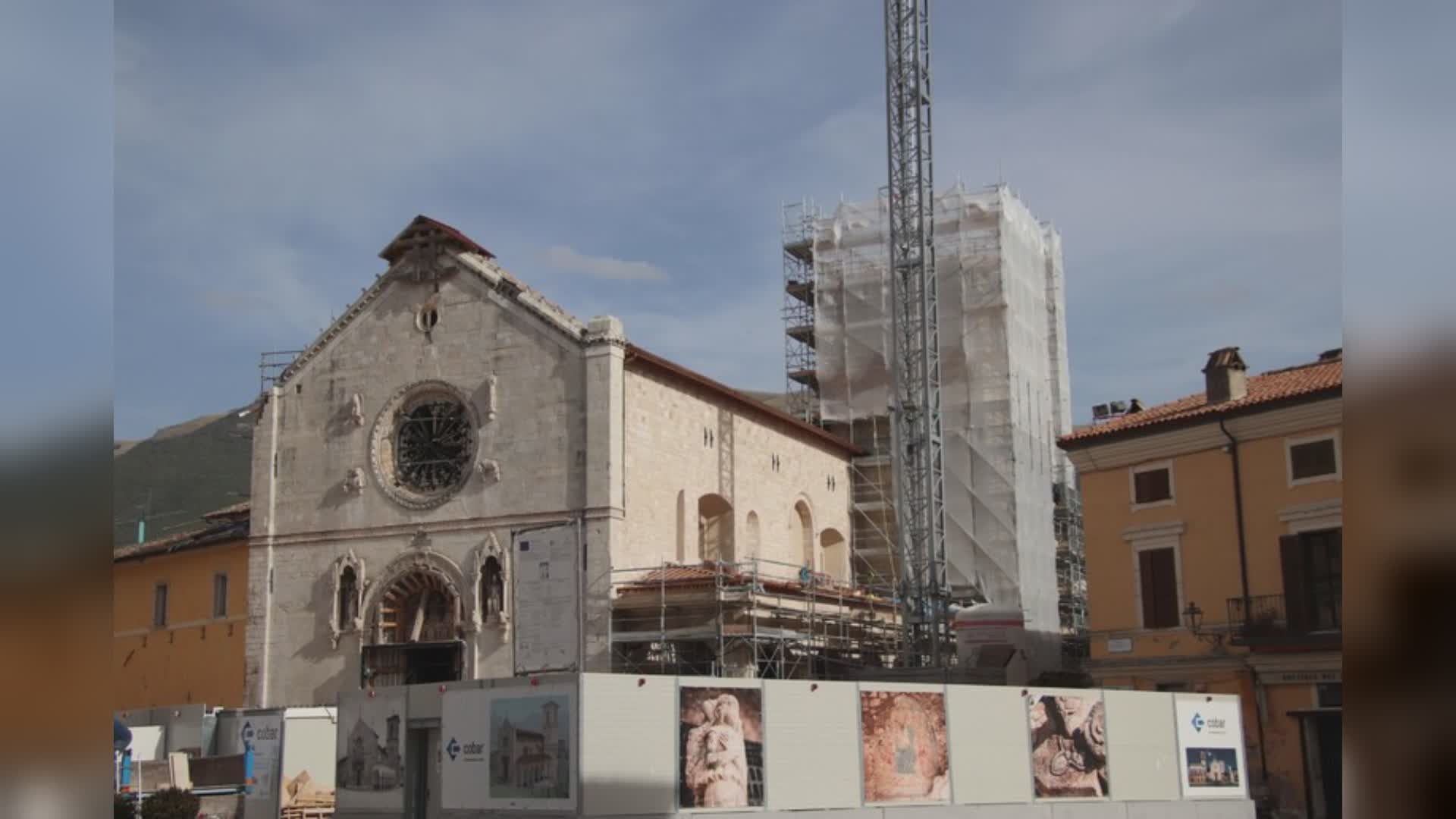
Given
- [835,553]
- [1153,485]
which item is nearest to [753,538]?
[835,553]

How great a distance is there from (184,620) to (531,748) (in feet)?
94.9

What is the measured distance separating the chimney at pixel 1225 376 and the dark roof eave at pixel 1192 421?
1432 millimetres

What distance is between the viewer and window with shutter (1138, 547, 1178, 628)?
32.7 meters

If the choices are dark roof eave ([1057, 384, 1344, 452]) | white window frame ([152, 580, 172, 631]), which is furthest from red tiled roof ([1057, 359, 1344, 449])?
white window frame ([152, 580, 172, 631])

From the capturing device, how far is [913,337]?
4291cm

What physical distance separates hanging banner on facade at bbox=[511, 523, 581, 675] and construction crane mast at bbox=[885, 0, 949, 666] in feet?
30.9

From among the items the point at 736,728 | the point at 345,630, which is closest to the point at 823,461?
the point at 345,630

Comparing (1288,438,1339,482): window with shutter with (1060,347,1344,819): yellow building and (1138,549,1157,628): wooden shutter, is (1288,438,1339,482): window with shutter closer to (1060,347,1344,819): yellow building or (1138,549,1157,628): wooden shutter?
(1060,347,1344,819): yellow building

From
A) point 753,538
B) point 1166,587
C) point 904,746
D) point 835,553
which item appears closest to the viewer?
point 904,746

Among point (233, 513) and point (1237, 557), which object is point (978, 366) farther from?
point (233, 513)

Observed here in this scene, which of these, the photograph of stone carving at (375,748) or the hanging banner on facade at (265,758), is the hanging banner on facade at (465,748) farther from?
the hanging banner on facade at (265,758)

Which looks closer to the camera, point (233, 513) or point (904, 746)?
point (904, 746)

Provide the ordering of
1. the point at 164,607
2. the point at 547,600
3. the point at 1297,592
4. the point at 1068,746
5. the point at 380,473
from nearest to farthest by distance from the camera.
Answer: the point at 1068,746
the point at 1297,592
the point at 547,600
the point at 380,473
the point at 164,607

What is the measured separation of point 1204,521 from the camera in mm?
31922
